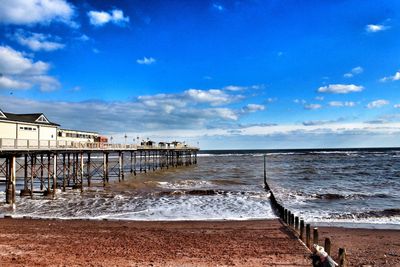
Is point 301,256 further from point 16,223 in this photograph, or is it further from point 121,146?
point 121,146

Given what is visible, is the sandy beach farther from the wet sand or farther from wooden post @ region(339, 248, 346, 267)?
wooden post @ region(339, 248, 346, 267)

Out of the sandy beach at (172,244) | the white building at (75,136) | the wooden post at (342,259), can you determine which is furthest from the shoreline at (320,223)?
the white building at (75,136)

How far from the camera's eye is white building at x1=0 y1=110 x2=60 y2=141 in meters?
29.7

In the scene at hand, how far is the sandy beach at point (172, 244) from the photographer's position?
12.9m

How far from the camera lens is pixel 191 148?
301 feet

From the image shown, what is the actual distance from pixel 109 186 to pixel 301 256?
1174 inches

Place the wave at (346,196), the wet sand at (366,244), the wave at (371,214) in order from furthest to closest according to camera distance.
Result: the wave at (346,196), the wave at (371,214), the wet sand at (366,244)

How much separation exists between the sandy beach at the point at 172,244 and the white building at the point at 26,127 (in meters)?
11.4

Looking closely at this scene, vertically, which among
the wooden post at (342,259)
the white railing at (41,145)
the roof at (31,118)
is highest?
the roof at (31,118)

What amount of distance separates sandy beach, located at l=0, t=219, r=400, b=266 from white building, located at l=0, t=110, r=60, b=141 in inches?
449

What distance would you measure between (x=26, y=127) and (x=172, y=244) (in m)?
21.8

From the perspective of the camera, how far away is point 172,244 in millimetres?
15297

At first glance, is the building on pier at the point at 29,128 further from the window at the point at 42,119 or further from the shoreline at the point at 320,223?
the shoreline at the point at 320,223

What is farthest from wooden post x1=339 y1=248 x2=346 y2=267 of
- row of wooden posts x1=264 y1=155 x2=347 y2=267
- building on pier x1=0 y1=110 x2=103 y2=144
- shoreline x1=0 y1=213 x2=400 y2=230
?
building on pier x1=0 y1=110 x2=103 y2=144
